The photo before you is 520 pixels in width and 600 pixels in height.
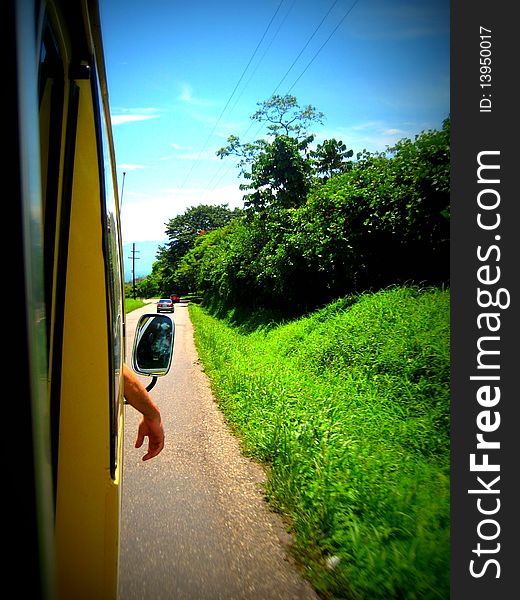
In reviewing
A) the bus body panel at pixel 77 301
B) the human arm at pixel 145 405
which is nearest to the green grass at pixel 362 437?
the human arm at pixel 145 405

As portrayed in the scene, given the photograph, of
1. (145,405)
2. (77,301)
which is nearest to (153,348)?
(145,405)

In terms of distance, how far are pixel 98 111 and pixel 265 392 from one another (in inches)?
201

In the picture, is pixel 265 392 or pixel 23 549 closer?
pixel 23 549

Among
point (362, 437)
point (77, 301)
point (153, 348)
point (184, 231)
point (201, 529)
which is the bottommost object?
point (201, 529)

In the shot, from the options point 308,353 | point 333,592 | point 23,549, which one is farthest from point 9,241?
point 308,353

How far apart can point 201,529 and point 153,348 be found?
1.73m

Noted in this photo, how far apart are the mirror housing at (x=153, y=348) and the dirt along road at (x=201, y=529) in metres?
1.41

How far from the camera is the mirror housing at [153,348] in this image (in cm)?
220

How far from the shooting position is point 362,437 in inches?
154

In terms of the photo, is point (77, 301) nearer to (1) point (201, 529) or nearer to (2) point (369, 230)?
(1) point (201, 529)

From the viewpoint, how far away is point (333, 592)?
2293 mm

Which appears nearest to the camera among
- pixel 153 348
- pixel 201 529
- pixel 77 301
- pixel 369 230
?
pixel 77 301

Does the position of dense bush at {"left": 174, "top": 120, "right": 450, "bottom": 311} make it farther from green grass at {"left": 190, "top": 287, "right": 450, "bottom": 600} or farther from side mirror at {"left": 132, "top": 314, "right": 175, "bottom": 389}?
side mirror at {"left": 132, "top": 314, "right": 175, "bottom": 389}

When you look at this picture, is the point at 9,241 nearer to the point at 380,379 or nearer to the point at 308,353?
the point at 380,379
